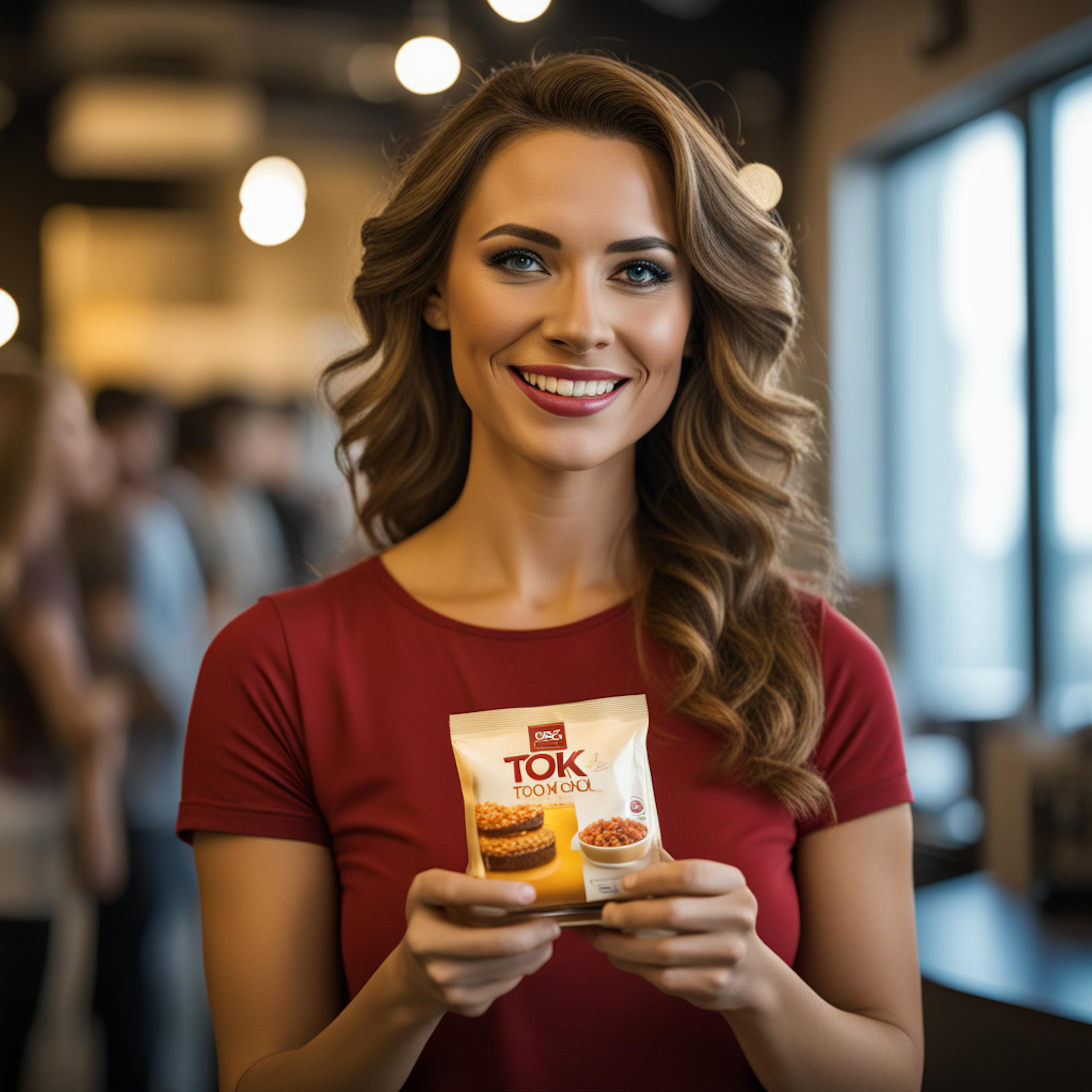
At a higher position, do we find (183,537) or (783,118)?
(783,118)

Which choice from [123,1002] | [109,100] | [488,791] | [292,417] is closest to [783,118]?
[292,417]

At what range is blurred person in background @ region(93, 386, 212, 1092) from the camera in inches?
110

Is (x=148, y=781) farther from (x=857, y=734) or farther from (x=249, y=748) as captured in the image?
(x=857, y=734)

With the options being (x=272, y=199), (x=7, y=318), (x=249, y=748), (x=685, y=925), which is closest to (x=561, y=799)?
(x=685, y=925)

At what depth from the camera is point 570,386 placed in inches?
46.8

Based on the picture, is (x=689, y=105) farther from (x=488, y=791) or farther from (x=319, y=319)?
(x=319, y=319)

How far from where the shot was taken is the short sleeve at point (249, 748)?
3.81ft

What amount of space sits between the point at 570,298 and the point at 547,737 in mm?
469

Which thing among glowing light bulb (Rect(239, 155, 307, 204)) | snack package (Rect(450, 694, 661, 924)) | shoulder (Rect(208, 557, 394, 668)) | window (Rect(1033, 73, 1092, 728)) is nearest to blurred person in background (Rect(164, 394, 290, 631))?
glowing light bulb (Rect(239, 155, 307, 204))

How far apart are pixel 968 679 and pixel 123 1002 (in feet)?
9.81

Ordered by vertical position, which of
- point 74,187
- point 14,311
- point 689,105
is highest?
point 74,187

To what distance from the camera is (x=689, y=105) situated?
56.6 inches

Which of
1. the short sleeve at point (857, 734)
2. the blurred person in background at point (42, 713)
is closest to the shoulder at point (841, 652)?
the short sleeve at point (857, 734)

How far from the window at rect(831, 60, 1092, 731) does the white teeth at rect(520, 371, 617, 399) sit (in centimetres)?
262
